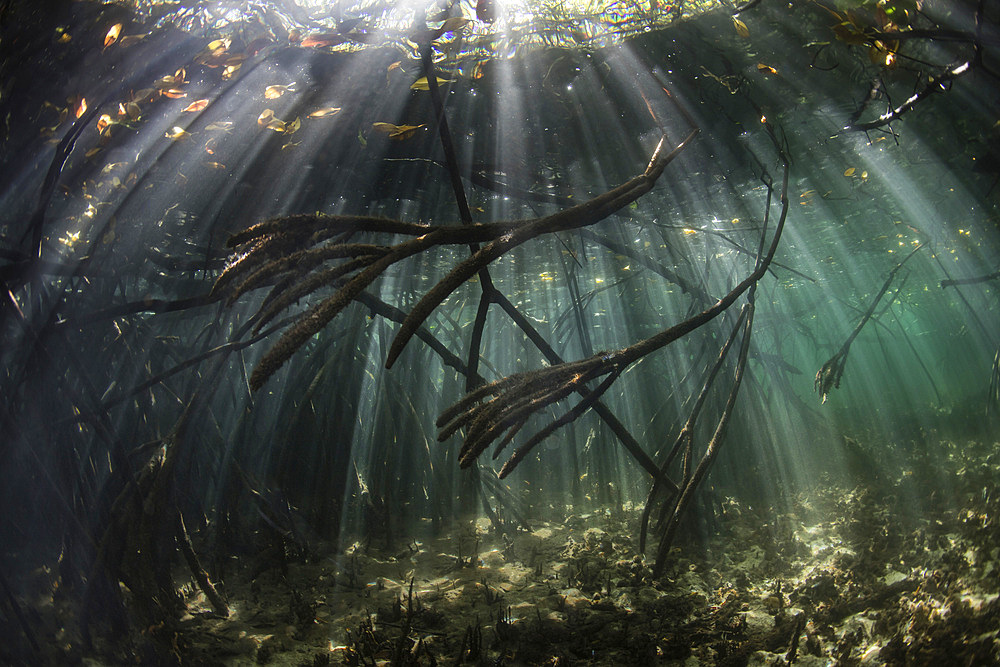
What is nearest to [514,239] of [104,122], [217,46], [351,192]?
[217,46]

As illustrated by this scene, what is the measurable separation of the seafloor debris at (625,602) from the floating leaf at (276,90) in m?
4.37

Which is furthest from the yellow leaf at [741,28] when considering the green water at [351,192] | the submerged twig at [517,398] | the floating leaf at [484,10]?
the submerged twig at [517,398]

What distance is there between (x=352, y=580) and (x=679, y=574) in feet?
11.8

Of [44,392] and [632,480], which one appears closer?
[44,392]

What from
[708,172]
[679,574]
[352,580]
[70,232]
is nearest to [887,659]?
[679,574]

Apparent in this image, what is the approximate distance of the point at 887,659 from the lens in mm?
3195

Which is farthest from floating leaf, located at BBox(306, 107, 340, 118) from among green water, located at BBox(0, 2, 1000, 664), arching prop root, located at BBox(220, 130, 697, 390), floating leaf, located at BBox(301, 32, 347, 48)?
arching prop root, located at BBox(220, 130, 697, 390)

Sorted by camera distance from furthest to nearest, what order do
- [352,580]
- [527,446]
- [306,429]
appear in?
1. [306,429]
2. [352,580]
3. [527,446]

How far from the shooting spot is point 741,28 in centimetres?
397

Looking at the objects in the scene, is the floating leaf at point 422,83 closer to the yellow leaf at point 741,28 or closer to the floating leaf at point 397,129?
the floating leaf at point 397,129

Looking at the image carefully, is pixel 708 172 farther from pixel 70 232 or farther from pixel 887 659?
pixel 70 232

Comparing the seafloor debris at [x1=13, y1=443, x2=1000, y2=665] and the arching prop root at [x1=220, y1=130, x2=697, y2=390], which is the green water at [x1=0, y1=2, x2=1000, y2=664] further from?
the seafloor debris at [x1=13, y1=443, x2=1000, y2=665]

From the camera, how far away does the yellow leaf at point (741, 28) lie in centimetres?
393

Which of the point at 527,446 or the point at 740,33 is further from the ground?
the point at 740,33
